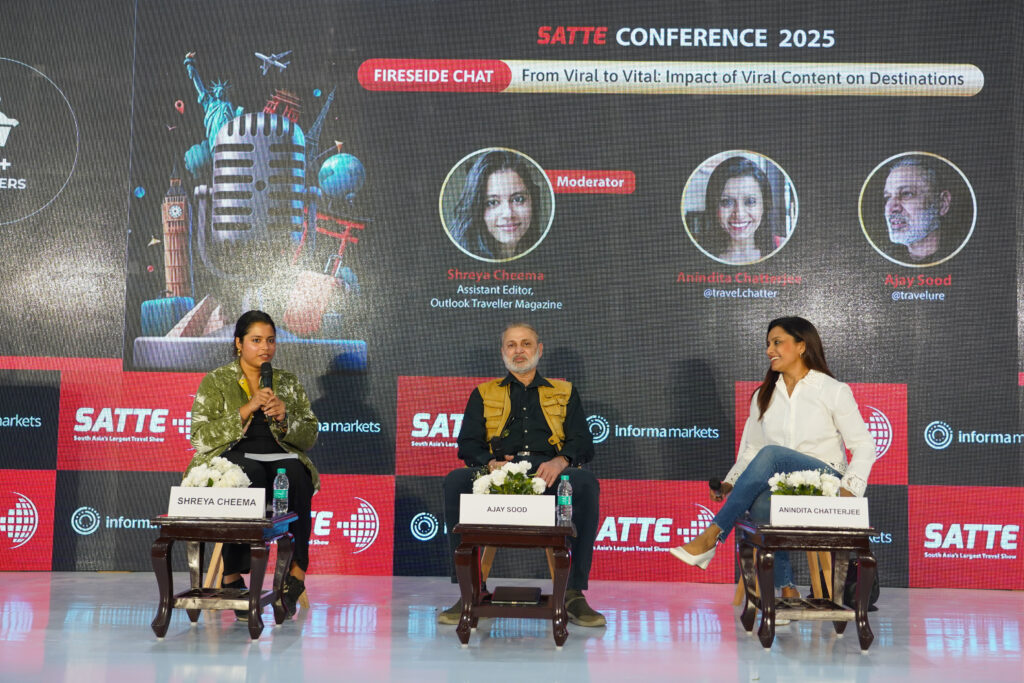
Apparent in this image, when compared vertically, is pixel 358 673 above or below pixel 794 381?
below

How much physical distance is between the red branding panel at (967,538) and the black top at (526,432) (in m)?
1.95

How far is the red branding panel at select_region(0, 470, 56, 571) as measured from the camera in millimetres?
4816

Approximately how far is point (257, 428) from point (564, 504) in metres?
1.38

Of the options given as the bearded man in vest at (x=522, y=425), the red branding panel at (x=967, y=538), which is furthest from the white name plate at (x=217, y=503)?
the red branding panel at (x=967, y=538)

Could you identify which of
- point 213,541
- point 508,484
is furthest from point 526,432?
point 213,541

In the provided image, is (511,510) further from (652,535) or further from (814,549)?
(652,535)

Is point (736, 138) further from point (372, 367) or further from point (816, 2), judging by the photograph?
point (372, 367)

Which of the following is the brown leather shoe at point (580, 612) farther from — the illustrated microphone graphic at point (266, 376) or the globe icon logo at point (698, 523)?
the illustrated microphone graphic at point (266, 376)

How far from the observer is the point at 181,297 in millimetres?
4922

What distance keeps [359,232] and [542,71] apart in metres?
1.33

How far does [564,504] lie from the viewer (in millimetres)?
3551

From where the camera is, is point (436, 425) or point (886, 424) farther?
point (436, 425)

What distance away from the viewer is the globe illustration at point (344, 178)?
4.97 meters

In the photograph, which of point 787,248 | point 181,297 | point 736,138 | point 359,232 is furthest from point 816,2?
point 181,297
